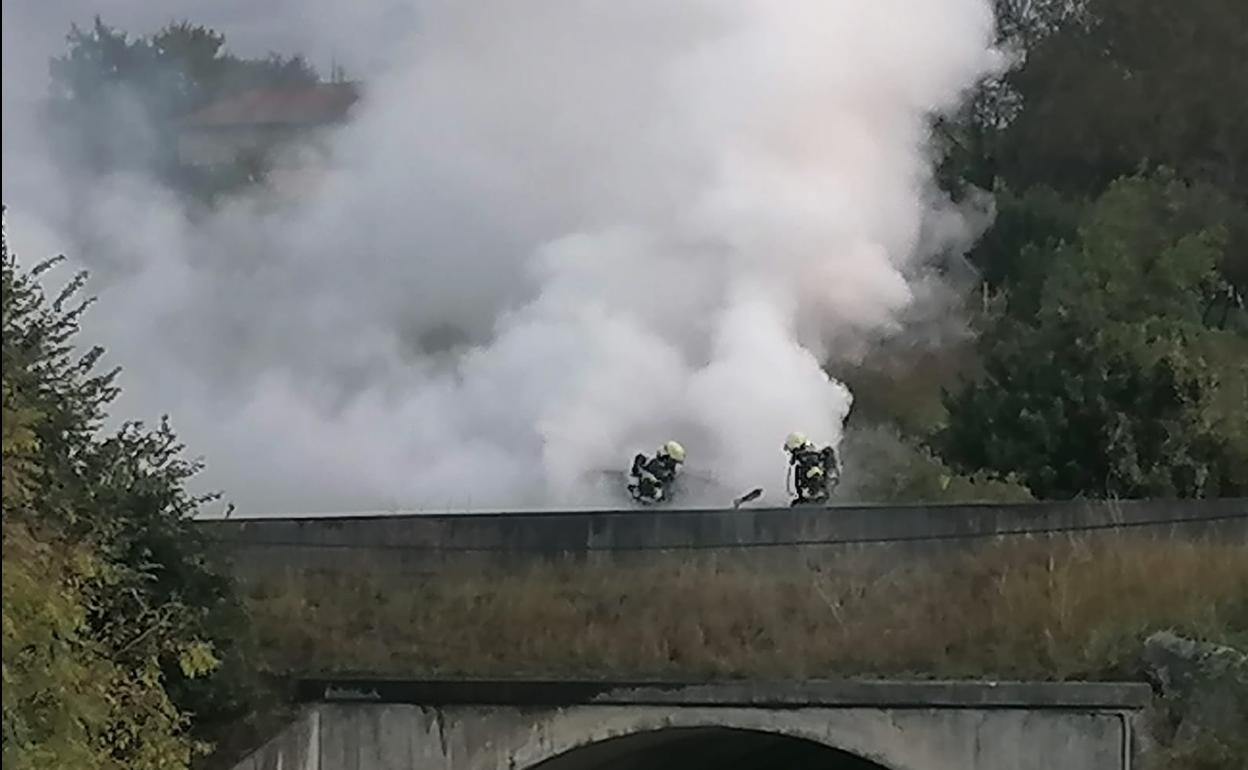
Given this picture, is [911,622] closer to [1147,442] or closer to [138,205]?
[1147,442]

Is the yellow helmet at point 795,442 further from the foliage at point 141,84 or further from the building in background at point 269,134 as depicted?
the building in background at point 269,134

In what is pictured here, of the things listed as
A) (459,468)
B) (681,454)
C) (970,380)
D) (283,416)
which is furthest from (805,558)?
(970,380)

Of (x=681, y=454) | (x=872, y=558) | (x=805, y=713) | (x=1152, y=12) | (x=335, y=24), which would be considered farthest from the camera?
(x=1152, y=12)

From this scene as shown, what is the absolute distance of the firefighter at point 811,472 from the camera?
1955 centimetres

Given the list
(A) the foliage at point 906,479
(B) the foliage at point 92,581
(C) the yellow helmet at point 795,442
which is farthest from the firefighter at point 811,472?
(B) the foliage at point 92,581

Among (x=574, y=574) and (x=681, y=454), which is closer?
(x=574, y=574)

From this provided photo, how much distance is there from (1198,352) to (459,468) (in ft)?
27.4

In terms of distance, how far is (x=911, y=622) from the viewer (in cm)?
1670

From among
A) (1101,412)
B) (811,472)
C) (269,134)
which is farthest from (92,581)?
(269,134)

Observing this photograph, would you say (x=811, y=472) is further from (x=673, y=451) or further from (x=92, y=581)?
(x=92, y=581)

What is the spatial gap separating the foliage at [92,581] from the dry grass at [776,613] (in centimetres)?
161

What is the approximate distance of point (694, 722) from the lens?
1639 cm

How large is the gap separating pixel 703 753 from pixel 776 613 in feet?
11.2

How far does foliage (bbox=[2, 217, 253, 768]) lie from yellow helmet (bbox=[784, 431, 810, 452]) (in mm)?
5874
